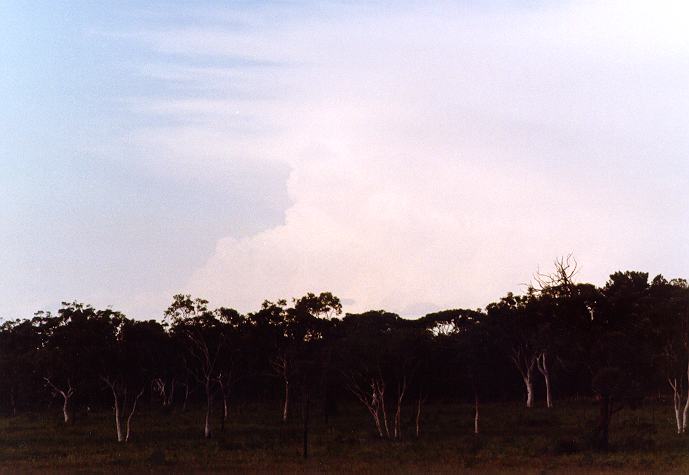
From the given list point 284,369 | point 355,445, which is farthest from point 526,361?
point 355,445

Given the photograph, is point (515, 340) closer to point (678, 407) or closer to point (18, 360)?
point (678, 407)

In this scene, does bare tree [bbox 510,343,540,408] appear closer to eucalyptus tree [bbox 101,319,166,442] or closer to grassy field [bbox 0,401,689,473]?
grassy field [bbox 0,401,689,473]

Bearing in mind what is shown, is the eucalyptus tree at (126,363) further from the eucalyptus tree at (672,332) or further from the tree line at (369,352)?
the eucalyptus tree at (672,332)

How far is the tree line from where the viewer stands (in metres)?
63.1

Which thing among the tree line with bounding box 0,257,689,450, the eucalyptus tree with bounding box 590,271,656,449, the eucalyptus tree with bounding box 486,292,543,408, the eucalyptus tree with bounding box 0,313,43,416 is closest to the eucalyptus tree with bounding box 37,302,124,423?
the tree line with bounding box 0,257,689,450

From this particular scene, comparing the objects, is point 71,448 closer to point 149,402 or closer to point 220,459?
point 220,459

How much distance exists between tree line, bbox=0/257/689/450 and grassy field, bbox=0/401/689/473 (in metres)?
2.08

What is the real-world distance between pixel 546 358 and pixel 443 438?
142 ft

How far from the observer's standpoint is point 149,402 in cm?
12675

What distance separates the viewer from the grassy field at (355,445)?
5044cm

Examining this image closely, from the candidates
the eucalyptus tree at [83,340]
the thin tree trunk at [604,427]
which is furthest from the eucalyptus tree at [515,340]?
the eucalyptus tree at [83,340]

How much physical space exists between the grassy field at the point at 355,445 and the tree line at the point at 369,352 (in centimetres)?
208

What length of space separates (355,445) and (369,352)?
31.9 ft

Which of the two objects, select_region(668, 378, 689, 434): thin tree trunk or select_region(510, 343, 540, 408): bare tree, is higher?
select_region(510, 343, 540, 408): bare tree
